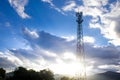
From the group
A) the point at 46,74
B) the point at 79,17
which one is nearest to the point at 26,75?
the point at 46,74

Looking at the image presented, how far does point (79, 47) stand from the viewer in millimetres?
67312

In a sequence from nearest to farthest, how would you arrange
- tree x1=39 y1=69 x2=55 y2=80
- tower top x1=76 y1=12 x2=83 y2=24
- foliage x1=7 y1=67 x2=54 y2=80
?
tower top x1=76 y1=12 x2=83 y2=24 → foliage x1=7 y1=67 x2=54 y2=80 → tree x1=39 y1=69 x2=55 y2=80

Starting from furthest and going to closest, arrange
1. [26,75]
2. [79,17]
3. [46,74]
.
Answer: [46,74] → [26,75] → [79,17]

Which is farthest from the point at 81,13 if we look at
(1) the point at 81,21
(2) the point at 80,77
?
(2) the point at 80,77

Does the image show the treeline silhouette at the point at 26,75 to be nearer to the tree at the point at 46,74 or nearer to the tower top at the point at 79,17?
the tree at the point at 46,74

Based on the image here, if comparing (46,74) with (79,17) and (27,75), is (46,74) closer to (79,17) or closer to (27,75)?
(27,75)

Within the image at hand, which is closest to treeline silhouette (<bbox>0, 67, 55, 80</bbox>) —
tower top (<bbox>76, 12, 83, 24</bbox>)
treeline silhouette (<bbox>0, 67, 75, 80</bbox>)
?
treeline silhouette (<bbox>0, 67, 75, 80</bbox>)

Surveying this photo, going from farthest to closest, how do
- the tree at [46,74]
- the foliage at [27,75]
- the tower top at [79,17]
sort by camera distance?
the tree at [46,74] → the foliage at [27,75] → the tower top at [79,17]

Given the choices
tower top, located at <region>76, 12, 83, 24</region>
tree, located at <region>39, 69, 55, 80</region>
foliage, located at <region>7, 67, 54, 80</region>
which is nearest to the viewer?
tower top, located at <region>76, 12, 83, 24</region>

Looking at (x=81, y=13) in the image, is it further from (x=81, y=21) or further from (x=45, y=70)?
(x=45, y=70)

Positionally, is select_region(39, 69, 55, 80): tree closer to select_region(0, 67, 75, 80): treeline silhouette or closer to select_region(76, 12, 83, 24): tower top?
select_region(0, 67, 75, 80): treeline silhouette

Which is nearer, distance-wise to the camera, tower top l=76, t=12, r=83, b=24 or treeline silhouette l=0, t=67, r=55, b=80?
tower top l=76, t=12, r=83, b=24

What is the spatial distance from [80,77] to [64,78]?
9339 centimetres

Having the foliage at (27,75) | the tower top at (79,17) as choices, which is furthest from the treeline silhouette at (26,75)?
the tower top at (79,17)
